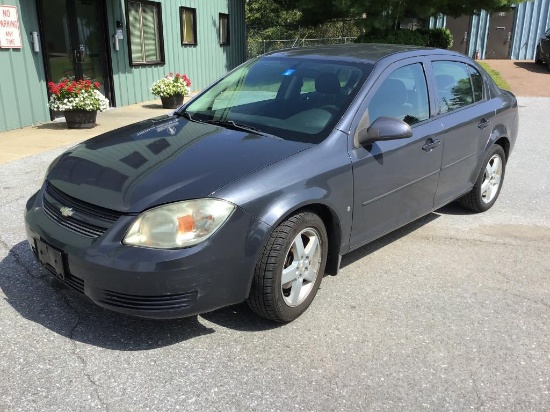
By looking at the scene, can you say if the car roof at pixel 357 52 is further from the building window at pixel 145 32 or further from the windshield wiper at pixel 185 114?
the building window at pixel 145 32

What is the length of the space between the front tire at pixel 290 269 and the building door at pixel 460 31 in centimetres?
2510

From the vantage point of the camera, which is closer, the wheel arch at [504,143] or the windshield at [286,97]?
the windshield at [286,97]

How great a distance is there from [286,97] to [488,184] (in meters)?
2.51

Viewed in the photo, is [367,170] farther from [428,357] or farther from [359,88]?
[428,357]

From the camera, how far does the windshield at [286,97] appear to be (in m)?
3.40

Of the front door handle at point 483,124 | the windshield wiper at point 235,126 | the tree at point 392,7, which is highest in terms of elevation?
the tree at point 392,7

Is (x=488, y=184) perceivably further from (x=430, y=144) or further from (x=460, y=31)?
(x=460, y=31)

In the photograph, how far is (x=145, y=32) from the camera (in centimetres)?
1234

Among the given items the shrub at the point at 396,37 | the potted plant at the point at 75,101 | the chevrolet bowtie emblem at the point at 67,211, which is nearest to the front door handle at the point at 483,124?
the chevrolet bowtie emblem at the point at 67,211

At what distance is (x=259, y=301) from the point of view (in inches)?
113

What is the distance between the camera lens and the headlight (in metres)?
2.58

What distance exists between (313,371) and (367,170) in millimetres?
1352

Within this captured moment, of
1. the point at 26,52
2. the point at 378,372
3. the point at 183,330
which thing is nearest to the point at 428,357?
the point at 378,372

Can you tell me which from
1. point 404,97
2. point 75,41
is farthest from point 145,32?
point 404,97
